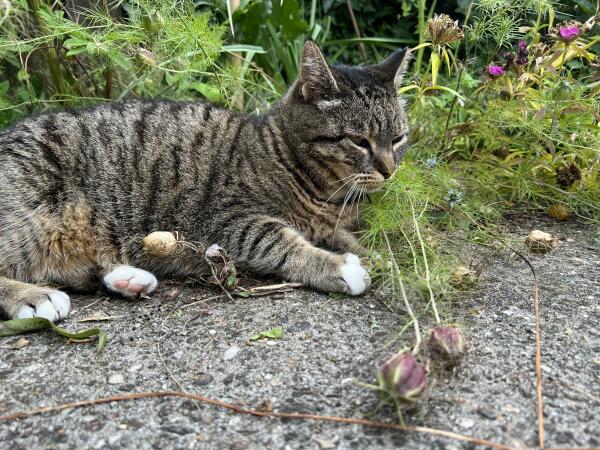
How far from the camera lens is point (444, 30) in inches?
118

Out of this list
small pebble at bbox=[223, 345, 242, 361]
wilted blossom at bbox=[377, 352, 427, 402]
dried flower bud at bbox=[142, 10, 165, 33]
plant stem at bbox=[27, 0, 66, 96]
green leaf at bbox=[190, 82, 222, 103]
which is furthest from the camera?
green leaf at bbox=[190, 82, 222, 103]

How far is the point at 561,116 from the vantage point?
10.7ft

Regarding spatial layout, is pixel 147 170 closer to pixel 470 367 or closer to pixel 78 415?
pixel 78 415

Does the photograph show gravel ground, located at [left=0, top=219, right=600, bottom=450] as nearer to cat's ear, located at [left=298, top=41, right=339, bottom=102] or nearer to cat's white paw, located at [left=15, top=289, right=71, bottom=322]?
cat's white paw, located at [left=15, top=289, right=71, bottom=322]

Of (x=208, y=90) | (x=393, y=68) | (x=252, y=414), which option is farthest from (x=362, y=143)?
(x=252, y=414)

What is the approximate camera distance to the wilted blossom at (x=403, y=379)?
1.54m

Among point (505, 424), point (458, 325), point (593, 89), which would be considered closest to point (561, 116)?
point (593, 89)

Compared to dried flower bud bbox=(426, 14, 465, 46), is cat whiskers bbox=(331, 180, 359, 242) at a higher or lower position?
lower

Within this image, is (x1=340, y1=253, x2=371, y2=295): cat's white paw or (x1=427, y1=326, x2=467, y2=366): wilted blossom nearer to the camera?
(x1=427, y1=326, x2=467, y2=366): wilted blossom

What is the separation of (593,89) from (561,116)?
27cm

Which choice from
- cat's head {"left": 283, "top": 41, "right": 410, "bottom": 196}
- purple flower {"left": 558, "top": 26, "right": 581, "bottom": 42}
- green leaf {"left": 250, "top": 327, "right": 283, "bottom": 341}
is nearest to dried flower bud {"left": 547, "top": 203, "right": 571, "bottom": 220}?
purple flower {"left": 558, "top": 26, "right": 581, "bottom": 42}

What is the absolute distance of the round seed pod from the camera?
257 centimetres

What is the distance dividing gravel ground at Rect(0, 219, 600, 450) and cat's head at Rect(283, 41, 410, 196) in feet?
2.18

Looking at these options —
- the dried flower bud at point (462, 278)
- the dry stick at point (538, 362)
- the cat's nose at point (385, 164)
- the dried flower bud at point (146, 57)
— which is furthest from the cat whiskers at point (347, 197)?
the dried flower bud at point (146, 57)
